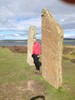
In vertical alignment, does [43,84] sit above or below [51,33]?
below

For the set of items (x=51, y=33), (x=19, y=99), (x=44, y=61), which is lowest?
(x=19, y=99)

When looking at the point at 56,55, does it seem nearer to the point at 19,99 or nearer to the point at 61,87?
the point at 61,87

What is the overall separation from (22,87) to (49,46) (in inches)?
106

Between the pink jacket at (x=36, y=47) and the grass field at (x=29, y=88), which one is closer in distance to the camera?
the grass field at (x=29, y=88)

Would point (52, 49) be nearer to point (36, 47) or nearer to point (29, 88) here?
point (29, 88)

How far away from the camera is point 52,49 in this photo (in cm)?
1305

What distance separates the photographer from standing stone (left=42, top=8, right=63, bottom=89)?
12.3 meters

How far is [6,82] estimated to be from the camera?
12805 millimetres

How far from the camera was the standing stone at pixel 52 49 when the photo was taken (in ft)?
40.4

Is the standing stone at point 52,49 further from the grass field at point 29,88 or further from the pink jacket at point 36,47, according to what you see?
the pink jacket at point 36,47

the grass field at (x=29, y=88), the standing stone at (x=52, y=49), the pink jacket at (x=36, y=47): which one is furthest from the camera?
the pink jacket at (x=36, y=47)

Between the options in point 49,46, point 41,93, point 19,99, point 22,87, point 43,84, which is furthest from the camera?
point 49,46

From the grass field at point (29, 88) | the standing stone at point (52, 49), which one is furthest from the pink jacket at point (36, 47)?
the grass field at point (29, 88)


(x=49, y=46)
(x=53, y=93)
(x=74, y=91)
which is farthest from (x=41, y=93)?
(x=49, y=46)
